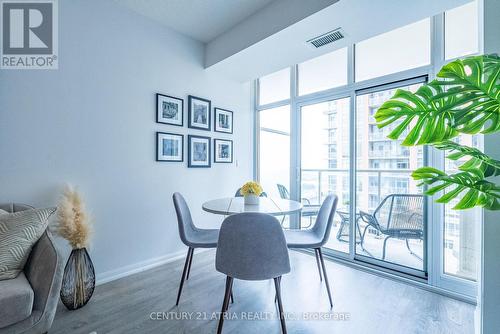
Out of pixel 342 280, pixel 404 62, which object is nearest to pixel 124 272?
pixel 342 280

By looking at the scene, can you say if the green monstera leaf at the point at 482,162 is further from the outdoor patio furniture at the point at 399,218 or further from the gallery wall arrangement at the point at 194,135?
the gallery wall arrangement at the point at 194,135

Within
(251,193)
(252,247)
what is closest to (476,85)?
(252,247)

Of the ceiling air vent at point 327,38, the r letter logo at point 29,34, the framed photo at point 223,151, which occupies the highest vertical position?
the ceiling air vent at point 327,38

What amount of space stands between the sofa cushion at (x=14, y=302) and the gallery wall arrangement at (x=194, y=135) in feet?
5.34

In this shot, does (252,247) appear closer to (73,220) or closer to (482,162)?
(482,162)

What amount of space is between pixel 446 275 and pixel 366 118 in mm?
1767

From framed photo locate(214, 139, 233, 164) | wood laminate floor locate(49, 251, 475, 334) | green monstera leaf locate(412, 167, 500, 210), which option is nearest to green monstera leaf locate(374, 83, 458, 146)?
green monstera leaf locate(412, 167, 500, 210)

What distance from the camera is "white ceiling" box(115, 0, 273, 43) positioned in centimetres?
240

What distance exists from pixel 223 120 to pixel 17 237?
2554 millimetres

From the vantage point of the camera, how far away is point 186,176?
3016 mm

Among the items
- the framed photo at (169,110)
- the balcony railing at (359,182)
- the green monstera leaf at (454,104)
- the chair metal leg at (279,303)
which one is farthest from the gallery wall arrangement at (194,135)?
the green monstera leaf at (454,104)

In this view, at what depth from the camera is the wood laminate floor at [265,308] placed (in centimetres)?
165

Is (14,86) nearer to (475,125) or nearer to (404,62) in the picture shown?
(475,125)

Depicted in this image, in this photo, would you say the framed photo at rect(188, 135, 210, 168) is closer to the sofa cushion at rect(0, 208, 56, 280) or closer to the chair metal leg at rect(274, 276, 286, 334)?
the sofa cushion at rect(0, 208, 56, 280)
